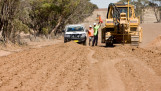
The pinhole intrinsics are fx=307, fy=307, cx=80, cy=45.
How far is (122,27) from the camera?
803 inches

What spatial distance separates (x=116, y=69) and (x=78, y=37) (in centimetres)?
1319

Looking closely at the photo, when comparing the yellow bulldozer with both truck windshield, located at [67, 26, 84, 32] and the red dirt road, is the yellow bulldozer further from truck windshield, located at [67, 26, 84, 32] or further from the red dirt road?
the red dirt road

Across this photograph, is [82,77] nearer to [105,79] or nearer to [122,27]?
[105,79]

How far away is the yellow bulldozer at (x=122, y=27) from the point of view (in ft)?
66.1

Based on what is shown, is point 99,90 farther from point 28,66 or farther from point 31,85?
point 28,66

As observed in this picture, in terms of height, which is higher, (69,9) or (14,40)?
(69,9)

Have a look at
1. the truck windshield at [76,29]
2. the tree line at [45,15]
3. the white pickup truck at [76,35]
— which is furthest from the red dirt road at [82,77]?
the tree line at [45,15]

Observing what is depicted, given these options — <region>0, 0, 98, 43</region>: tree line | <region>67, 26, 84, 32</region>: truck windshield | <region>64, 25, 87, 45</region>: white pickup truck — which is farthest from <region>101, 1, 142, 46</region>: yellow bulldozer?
<region>0, 0, 98, 43</region>: tree line

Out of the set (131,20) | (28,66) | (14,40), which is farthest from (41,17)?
(28,66)

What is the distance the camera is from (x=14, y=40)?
76.1 ft

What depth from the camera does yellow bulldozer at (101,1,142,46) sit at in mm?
20163

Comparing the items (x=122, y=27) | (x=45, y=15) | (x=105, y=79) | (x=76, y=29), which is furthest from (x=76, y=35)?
(x=105, y=79)

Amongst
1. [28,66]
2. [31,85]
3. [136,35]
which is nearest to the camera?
[31,85]

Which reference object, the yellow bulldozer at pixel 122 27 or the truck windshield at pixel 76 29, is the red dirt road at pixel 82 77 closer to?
the yellow bulldozer at pixel 122 27
